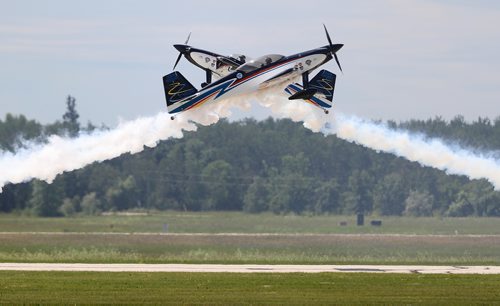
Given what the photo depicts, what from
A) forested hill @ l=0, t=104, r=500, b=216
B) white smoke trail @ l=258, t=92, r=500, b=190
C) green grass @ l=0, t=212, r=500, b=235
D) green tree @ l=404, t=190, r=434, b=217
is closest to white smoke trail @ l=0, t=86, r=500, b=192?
white smoke trail @ l=258, t=92, r=500, b=190

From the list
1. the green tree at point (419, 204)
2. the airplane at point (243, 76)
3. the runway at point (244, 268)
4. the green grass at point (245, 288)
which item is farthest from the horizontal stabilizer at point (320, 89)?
the green tree at point (419, 204)

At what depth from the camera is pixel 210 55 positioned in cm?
5816

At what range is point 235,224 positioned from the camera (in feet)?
366

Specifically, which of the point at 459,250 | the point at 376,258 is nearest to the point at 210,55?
the point at 376,258

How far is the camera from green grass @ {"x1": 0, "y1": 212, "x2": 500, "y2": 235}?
337 ft

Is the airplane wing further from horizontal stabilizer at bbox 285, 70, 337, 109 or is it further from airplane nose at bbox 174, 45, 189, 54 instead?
horizontal stabilizer at bbox 285, 70, 337, 109

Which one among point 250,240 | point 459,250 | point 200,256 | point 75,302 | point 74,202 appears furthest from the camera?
point 74,202

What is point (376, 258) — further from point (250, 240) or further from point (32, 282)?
point (32, 282)

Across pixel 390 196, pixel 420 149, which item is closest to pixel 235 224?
pixel 390 196

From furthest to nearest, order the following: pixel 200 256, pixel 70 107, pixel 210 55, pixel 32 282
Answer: pixel 70 107, pixel 200 256, pixel 210 55, pixel 32 282

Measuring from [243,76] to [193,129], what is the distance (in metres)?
3.96

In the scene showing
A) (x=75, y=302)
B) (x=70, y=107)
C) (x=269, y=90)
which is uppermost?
(x=70, y=107)

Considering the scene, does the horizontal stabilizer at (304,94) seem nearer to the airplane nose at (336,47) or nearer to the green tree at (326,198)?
the airplane nose at (336,47)

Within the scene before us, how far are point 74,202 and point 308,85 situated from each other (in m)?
62.2
